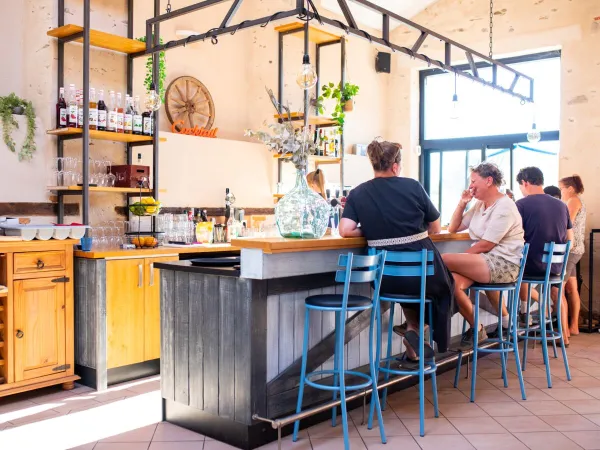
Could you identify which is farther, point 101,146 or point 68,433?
point 101,146

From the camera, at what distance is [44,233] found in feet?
A: 14.0

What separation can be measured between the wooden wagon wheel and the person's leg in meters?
4.09

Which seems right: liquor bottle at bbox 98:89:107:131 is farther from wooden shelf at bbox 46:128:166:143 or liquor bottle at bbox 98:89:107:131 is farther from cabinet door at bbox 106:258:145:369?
cabinet door at bbox 106:258:145:369

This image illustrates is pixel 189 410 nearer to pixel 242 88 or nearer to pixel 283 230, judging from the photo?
pixel 283 230

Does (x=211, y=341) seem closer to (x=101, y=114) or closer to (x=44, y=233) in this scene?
(x=44, y=233)

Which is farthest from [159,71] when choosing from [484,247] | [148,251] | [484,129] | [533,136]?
[484,129]

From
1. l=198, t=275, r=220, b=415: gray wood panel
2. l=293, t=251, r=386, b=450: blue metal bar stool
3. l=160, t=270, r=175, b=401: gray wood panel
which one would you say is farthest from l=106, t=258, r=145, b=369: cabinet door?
l=293, t=251, r=386, b=450: blue metal bar stool

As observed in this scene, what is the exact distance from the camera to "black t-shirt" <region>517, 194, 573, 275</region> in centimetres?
509

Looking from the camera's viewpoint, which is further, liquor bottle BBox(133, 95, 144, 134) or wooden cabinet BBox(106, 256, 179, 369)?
liquor bottle BBox(133, 95, 144, 134)

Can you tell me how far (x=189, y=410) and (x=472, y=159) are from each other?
621cm

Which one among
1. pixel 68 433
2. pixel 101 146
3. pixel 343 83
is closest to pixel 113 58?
pixel 101 146

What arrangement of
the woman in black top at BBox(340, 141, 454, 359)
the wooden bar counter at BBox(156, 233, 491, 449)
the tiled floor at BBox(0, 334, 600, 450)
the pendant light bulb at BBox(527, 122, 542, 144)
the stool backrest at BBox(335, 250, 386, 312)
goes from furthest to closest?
1. the pendant light bulb at BBox(527, 122, 542, 144)
2. the woman in black top at BBox(340, 141, 454, 359)
3. the tiled floor at BBox(0, 334, 600, 450)
4. the wooden bar counter at BBox(156, 233, 491, 449)
5. the stool backrest at BBox(335, 250, 386, 312)

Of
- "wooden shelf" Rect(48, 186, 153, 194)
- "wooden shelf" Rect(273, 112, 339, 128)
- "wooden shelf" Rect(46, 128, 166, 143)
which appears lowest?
"wooden shelf" Rect(48, 186, 153, 194)

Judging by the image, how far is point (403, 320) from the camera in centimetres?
449
